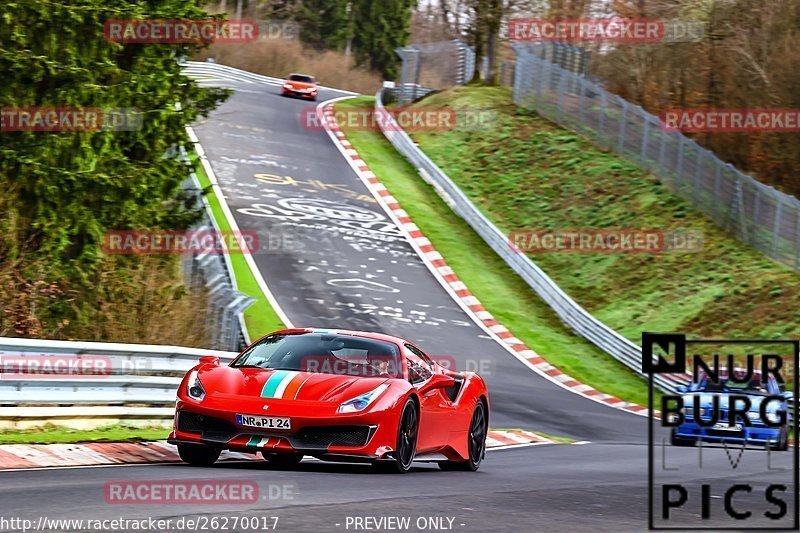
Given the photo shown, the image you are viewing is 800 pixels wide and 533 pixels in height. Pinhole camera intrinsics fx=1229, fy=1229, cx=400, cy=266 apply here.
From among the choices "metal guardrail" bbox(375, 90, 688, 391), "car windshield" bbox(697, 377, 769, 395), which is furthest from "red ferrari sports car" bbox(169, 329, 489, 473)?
"metal guardrail" bbox(375, 90, 688, 391)

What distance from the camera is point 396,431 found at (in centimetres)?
997

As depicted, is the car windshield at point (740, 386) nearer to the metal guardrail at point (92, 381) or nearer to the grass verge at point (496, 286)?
the metal guardrail at point (92, 381)

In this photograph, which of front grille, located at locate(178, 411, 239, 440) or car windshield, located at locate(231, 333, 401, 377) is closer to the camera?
front grille, located at locate(178, 411, 239, 440)

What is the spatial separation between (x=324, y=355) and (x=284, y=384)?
79cm

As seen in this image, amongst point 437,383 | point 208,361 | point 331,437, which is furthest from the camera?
point 437,383

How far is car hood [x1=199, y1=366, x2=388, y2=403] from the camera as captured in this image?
32.0 feet

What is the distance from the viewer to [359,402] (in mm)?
9836

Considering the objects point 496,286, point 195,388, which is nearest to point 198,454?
point 195,388

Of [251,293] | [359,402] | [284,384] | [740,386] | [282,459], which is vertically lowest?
[251,293]

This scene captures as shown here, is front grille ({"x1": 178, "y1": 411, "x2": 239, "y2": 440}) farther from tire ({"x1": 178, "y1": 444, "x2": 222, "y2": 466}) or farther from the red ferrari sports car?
tire ({"x1": 178, "y1": 444, "x2": 222, "y2": 466})

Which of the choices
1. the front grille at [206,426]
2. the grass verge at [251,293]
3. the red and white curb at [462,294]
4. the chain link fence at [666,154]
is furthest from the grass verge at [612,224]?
the front grille at [206,426]

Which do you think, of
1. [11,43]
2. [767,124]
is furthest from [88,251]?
[767,124]

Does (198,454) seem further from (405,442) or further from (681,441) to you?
(681,441)

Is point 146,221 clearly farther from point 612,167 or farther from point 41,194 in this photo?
point 612,167
